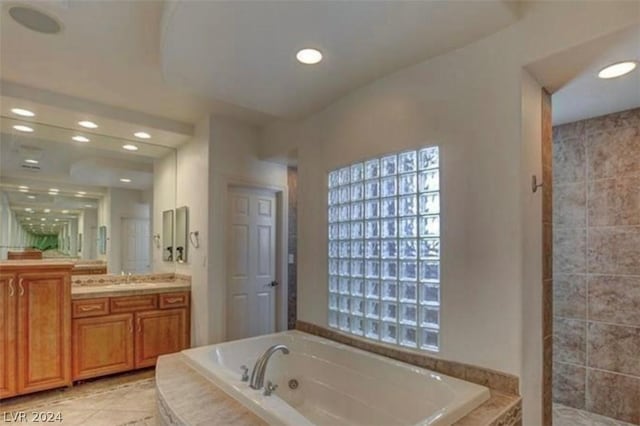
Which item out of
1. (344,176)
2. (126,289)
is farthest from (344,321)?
(126,289)

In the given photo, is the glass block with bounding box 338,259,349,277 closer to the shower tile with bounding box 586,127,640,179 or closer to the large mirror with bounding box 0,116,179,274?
the shower tile with bounding box 586,127,640,179

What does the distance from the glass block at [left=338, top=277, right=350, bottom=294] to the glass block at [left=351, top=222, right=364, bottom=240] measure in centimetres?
32

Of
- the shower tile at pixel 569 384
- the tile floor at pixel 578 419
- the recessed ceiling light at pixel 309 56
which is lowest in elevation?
the tile floor at pixel 578 419

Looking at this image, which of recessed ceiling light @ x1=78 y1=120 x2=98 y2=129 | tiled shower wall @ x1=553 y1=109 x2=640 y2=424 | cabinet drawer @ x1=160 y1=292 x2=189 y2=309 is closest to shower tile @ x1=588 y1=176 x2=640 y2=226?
tiled shower wall @ x1=553 y1=109 x2=640 y2=424

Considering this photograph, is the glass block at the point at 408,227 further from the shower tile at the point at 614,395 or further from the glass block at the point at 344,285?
the shower tile at the point at 614,395

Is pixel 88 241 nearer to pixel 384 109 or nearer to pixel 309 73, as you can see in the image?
pixel 309 73

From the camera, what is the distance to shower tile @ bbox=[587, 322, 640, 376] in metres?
2.54

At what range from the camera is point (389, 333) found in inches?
92.7

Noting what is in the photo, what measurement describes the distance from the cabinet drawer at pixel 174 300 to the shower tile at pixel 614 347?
11.5ft

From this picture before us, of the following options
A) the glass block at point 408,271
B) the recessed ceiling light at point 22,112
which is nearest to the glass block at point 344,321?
the glass block at point 408,271

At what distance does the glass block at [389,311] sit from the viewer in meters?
2.32

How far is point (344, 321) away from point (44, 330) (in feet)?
7.89

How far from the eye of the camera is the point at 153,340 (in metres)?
3.49

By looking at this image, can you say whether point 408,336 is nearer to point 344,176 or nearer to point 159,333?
point 344,176
